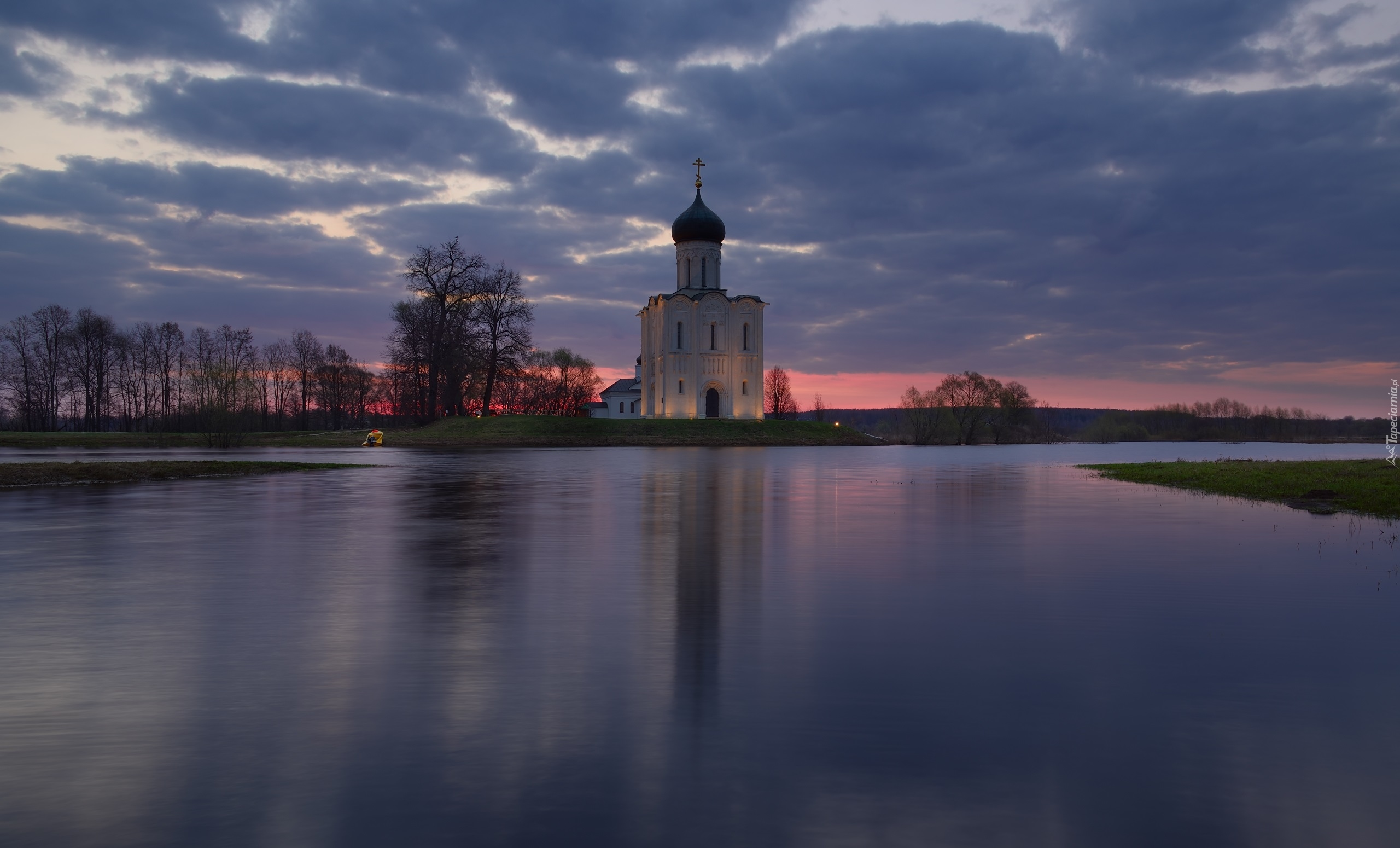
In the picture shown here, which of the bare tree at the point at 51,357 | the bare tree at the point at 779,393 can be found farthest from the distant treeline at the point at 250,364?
the bare tree at the point at 779,393

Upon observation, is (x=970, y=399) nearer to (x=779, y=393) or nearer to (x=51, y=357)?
(x=779, y=393)

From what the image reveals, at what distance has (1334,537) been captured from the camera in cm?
1416

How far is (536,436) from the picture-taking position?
74.7 m

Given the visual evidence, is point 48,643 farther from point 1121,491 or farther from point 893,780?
point 1121,491

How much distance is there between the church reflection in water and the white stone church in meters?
71.4

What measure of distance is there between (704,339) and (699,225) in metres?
13.7

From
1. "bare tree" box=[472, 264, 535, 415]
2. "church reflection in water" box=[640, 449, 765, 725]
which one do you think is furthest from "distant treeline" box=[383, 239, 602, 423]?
"church reflection in water" box=[640, 449, 765, 725]

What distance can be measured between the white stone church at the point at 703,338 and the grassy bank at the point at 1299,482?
64125mm

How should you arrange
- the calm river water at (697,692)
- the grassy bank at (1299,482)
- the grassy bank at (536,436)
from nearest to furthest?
1. the calm river water at (697,692)
2. the grassy bank at (1299,482)
3. the grassy bank at (536,436)

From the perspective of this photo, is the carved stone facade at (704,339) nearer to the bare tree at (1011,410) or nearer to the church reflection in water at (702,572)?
the bare tree at (1011,410)

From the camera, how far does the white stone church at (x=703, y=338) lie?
316 ft

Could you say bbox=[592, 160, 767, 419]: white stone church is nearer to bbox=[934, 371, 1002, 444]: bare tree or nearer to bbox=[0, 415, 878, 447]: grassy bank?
bbox=[0, 415, 878, 447]: grassy bank

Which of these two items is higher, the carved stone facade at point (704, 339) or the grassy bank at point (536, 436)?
the carved stone facade at point (704, 339)

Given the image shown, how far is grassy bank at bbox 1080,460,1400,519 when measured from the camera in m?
19.3
